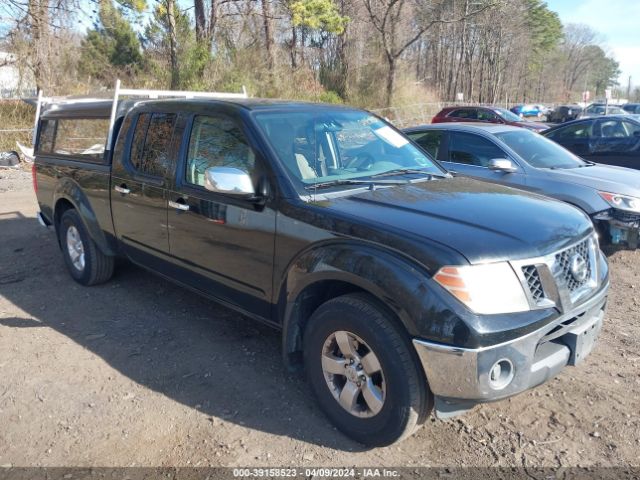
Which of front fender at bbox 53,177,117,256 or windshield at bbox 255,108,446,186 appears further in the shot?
front fender at bbox 53,177,117,256

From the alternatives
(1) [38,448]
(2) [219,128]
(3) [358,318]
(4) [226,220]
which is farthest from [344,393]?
(2) [219,128]

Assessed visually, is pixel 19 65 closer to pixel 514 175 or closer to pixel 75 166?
pixel 75 166

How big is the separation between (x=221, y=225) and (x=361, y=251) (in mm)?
1242

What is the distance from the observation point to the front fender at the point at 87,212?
5.31 metres

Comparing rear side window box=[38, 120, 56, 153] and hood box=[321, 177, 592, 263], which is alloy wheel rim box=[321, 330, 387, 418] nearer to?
hood box=[321, 177, 592, 263]

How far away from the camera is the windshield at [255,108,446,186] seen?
3.65 m

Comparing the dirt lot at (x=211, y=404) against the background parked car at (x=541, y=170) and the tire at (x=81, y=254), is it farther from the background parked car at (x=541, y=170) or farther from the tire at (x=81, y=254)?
the background parked car at (x=541, y=170)

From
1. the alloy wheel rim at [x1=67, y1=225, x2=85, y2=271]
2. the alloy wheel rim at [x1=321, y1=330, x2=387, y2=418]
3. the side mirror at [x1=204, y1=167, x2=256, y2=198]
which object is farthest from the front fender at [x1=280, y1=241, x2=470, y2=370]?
the alloy wheel rim at [x1=67, y1=225, x2=85, y2=271]

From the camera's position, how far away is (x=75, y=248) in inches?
230

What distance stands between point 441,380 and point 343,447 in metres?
0.79

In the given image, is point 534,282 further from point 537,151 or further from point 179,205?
point 537,151

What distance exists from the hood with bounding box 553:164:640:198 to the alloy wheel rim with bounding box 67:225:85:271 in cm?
541

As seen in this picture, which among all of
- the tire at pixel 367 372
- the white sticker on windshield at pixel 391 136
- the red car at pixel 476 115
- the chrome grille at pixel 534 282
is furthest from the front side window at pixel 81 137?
the red car at pixel 476 115

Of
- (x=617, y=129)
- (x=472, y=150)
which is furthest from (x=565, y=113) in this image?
(x=472, y=150)
